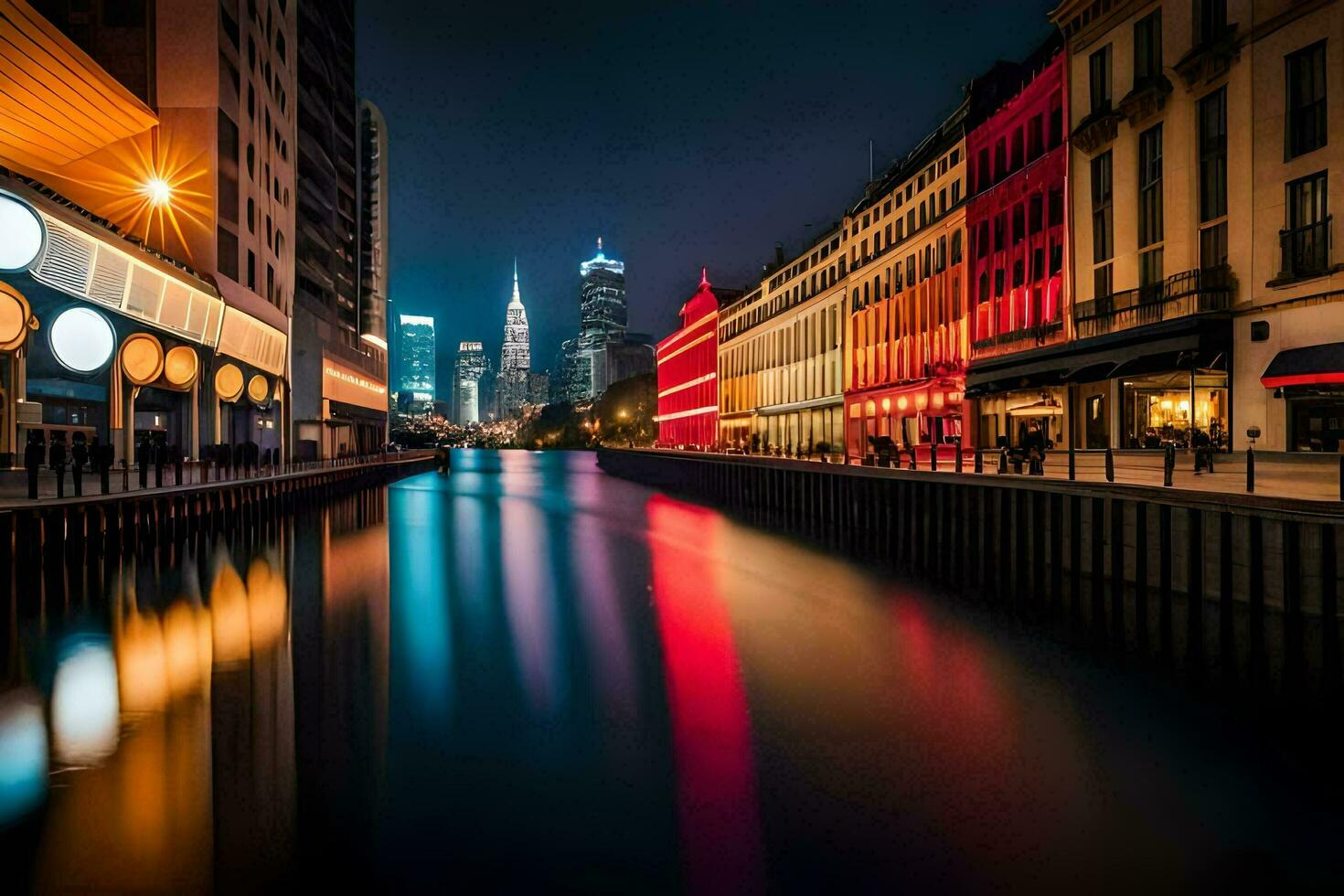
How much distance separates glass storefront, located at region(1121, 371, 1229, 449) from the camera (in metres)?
26.7

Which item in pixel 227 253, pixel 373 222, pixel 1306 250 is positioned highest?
pixel 373 222

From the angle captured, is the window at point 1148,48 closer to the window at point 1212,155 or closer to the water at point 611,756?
the window at point 1212,155

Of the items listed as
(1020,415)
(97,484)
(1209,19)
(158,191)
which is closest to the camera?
(1209,19)

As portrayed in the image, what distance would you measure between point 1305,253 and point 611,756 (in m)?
24.9

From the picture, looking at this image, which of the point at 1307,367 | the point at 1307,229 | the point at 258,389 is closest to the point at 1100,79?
the point at 1307,229

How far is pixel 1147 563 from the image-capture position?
16578 mm

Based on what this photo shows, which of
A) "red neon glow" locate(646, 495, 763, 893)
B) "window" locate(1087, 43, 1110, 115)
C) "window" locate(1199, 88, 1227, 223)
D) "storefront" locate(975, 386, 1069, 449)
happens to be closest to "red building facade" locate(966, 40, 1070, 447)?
"storefront" locate(975, 386, 1069, 449)

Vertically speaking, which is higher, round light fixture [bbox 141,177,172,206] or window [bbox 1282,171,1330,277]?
round light fixture [bbox 141,177,172,206]

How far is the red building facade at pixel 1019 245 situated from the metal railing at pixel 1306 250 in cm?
991

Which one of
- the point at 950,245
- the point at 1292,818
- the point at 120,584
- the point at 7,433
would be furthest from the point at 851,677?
the point at 950,245

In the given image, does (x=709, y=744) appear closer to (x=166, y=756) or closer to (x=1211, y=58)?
(x=166, y=756)

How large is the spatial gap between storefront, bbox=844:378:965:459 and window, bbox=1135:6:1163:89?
17891mm

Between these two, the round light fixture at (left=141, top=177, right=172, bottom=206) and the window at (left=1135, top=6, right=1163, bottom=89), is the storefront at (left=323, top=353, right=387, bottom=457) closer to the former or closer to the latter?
the round light fixture at (left=141, top=177, right=172, bottom=206)

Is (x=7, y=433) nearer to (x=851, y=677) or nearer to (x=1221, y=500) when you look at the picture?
(x=851, y=677)
